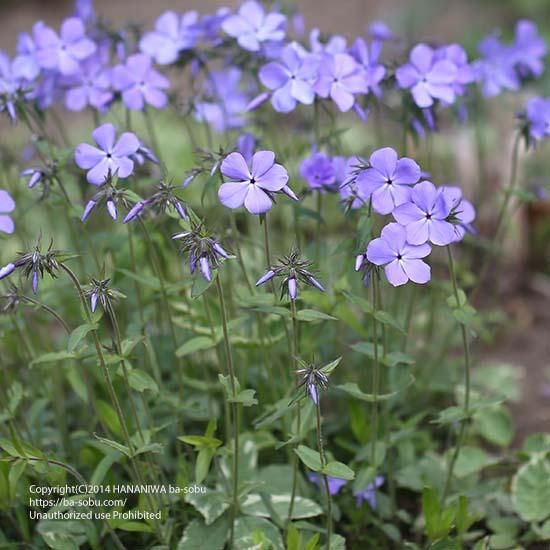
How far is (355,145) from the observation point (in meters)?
5.69

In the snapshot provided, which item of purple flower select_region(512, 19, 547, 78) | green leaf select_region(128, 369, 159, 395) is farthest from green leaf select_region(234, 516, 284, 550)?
purple flower select_region(512, 19, 547, 78)

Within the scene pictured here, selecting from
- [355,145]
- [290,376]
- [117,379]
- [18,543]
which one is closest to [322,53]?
[290,376]

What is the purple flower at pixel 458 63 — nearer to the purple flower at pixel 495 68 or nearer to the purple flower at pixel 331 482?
the purple flower at pixel 495 68

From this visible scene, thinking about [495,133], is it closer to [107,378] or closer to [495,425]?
[495,425]

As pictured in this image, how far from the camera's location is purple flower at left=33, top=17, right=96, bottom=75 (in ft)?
9.88

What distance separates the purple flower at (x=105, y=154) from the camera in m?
2.48

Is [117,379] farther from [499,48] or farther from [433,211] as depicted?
[499,48]

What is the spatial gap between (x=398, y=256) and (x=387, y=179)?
0.78ft

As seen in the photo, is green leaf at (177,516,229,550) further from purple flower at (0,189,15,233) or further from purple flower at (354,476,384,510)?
purple flower at (0,189,15,233)

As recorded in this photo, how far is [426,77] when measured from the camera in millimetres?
2799

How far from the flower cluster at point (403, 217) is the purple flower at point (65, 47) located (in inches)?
51.8

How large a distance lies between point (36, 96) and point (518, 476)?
2304 mm

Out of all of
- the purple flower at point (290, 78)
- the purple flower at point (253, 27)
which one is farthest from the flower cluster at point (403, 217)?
the purple flower at point (253, 27)

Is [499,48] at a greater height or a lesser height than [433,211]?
greater
